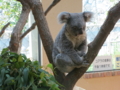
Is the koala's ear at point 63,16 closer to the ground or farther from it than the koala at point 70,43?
farther from it

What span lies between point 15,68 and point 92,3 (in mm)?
1961

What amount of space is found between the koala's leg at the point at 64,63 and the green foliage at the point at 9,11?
3.51 feet

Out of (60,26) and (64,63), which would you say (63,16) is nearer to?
(64,63)

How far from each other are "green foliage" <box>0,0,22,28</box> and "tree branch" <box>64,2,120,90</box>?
1295mm

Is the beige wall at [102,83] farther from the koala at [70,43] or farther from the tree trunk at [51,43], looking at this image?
the tree trunk at [51,43]

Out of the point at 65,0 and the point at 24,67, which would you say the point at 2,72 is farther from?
the point at 65,0

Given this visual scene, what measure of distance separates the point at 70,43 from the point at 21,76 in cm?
81

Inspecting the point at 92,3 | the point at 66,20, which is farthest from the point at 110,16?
the point at 92,3

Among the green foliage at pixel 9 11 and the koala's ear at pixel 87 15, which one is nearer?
the koala's ear at pixel 87 15

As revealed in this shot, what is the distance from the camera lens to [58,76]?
1.38 m

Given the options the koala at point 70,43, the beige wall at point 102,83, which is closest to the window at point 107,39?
the beige wall at point 102,83

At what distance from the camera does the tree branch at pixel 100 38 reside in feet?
3.39

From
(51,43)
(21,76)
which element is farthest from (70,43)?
(21,76)

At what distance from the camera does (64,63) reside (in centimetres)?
145
